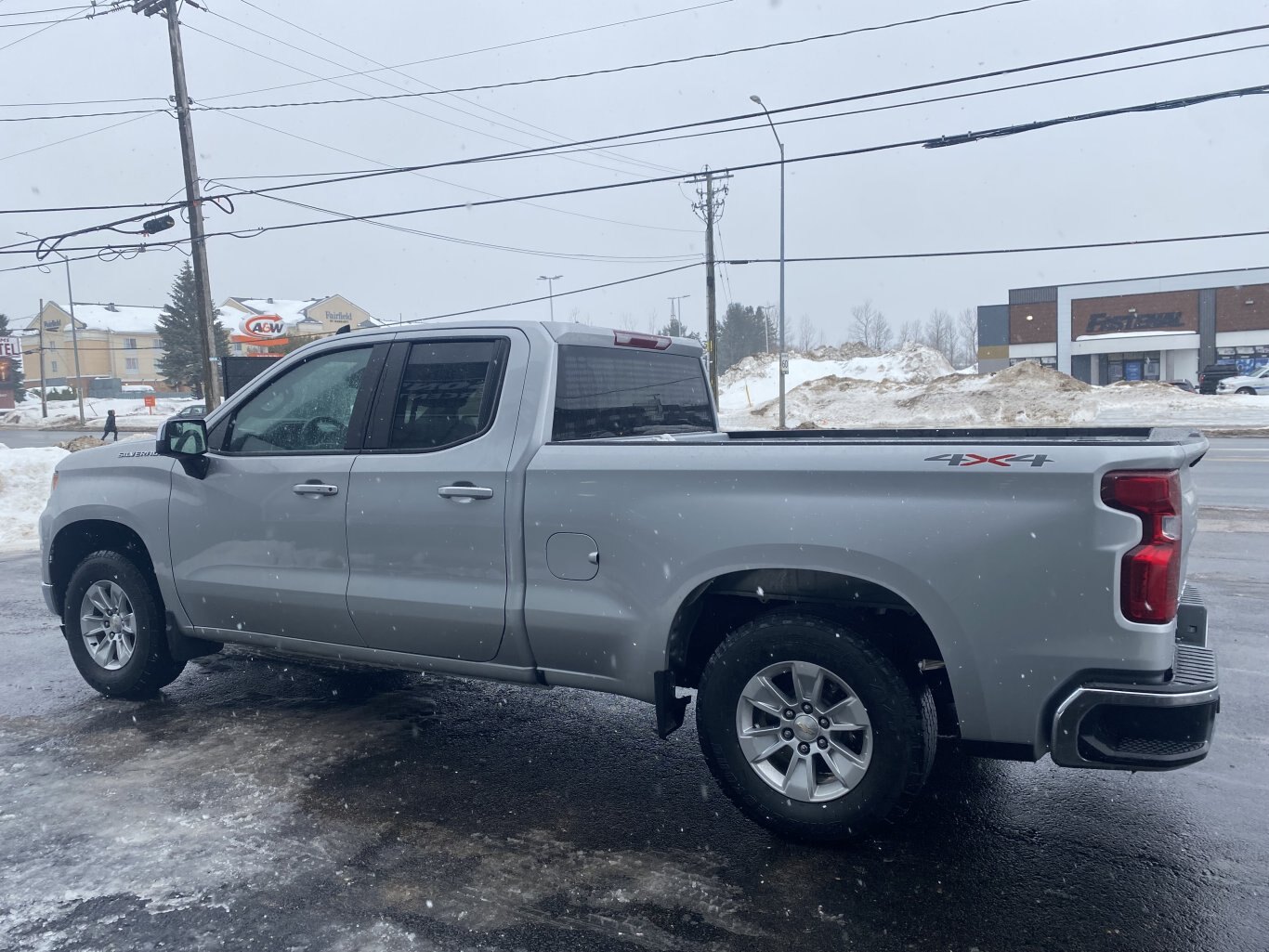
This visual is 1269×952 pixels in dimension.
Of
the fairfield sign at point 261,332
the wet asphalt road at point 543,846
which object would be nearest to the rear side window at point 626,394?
the wet asphalt road at point 543,846

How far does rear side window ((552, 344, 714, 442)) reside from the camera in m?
4.38

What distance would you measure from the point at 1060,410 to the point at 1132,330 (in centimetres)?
2817

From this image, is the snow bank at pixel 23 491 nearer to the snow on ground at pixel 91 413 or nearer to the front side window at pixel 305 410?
the front side window at pixel 305 410

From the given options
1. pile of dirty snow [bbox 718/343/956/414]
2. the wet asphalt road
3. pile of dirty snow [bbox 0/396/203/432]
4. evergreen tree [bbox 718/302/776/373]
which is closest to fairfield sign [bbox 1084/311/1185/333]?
pile of dirty snow [bbox 718/343/956/414]

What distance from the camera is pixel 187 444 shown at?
4859 mm

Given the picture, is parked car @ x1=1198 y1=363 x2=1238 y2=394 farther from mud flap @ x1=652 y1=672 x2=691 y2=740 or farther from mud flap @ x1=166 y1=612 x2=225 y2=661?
mud flap @ x1=166 y1=612 x2=225 y2=661

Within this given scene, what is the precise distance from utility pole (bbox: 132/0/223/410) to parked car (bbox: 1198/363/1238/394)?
37.7 m

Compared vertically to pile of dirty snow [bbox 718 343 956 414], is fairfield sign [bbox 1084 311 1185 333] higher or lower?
higher

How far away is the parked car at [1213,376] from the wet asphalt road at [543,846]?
135 ft

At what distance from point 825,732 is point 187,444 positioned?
3.39 metres

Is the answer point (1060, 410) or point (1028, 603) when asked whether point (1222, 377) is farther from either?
point (1028, 603)

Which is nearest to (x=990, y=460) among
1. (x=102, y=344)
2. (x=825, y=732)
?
(x=825, y=732)

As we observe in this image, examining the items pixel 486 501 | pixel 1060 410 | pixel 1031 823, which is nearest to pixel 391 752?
pixel 486 501

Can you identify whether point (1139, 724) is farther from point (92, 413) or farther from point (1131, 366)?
point (92, 413)
